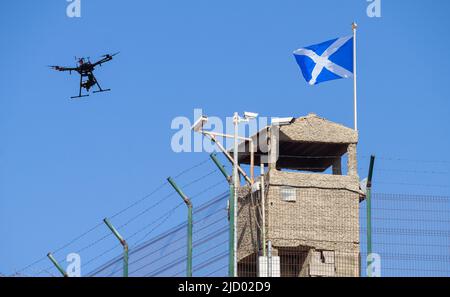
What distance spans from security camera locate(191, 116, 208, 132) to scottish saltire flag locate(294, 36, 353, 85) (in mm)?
4340

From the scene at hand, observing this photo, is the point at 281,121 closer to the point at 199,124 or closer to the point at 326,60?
the point at 326,60

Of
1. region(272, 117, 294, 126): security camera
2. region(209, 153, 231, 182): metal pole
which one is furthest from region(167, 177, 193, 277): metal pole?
region(272, 117, 294, 126): security camera

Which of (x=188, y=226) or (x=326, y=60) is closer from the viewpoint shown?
(x=188, y=226)

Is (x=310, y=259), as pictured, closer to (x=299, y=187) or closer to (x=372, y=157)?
(x=299, y=187)

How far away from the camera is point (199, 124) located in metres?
35.1

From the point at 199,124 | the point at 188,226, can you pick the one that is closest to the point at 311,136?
the point at 199,124

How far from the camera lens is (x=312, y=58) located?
38.4 m

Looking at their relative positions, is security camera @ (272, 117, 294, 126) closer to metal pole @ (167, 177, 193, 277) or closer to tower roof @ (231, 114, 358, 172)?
tower roof @ (231, 114, 358, 172)

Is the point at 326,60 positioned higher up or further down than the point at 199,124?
higher up

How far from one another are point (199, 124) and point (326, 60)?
504 centimetres

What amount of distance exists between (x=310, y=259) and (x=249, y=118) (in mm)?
3861

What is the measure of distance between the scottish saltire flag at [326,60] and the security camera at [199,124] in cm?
434
